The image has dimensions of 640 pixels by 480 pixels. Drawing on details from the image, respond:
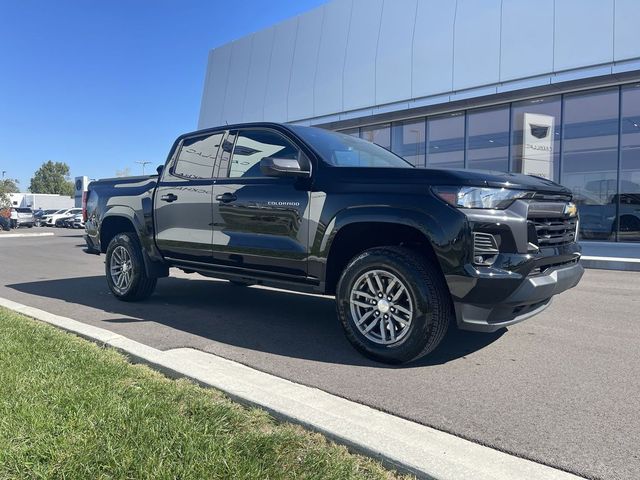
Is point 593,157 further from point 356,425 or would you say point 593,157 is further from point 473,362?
point 356,425

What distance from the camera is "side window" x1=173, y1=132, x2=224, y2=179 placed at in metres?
5.42

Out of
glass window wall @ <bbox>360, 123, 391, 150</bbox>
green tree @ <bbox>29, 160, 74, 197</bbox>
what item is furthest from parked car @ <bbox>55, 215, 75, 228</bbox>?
green tree @ <bbox>29, 160, 74, 197</bbox>

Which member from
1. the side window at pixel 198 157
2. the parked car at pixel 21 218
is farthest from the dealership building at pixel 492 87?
the parked car at pixel 21 218

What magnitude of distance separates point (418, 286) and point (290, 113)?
19729mm

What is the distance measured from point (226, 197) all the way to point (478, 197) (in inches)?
97.6

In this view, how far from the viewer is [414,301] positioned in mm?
3697

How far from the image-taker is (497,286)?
3449mm

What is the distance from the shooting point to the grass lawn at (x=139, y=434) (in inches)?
88.8

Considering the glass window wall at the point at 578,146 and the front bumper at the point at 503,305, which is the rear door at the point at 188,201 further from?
the glass window wall at the point at 578,146

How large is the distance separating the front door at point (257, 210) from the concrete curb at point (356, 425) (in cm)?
108

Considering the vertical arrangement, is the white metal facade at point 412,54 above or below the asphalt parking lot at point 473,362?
above

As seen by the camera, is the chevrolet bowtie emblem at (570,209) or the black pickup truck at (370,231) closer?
the black pickup truck at (370,231)

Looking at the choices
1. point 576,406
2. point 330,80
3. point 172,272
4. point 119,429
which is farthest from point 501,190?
point 330,80

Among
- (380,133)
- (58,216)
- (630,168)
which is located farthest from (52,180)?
(630,168)
